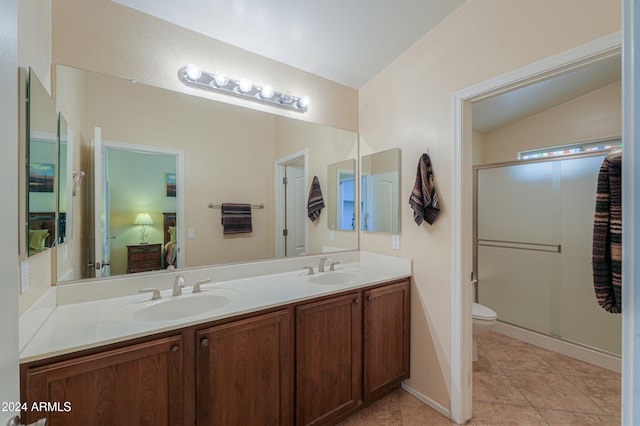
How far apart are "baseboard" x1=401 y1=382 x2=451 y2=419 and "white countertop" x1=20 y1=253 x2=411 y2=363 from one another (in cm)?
83

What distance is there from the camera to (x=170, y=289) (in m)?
1.58

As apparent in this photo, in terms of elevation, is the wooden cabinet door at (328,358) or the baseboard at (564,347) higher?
the wooden cabinet door at (328,358)

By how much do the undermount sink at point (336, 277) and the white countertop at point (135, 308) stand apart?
4cm

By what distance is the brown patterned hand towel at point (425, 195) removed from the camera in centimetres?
180

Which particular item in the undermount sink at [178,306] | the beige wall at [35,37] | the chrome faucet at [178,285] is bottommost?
the undermount sink at [178,306]

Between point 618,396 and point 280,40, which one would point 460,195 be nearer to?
point 280,40

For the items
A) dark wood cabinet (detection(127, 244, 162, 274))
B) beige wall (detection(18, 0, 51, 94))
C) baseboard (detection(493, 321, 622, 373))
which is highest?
beige wall (detection(18, 0, 51, 94))

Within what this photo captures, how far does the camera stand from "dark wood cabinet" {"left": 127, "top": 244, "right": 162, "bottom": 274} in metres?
1.52

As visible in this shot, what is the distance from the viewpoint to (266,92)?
1.92m

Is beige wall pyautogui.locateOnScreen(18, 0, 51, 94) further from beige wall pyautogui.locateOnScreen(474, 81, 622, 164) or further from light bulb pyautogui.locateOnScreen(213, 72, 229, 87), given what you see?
beige wall pyautogui.locateOnScreen(474, 81, 622, 164)

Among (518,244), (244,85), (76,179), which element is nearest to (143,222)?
(76,179)

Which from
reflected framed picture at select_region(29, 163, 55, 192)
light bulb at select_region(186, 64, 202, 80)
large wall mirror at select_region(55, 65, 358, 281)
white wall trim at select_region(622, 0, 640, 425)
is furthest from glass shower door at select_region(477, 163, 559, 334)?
reflected framed picture at select_region(29, 163, 55, 192)

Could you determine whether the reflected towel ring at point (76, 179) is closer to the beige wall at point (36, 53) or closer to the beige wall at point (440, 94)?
the beige wall at point (36, 53)

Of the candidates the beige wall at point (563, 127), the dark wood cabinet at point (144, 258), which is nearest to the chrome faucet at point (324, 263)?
the dark wood cabinet at point (144, 258)
